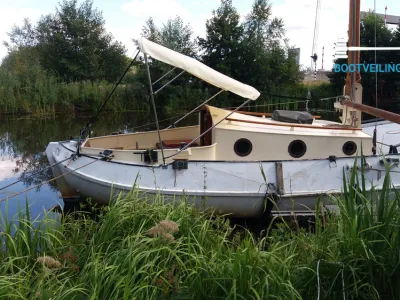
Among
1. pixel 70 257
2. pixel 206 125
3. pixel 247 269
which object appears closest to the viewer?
pixel 247 269

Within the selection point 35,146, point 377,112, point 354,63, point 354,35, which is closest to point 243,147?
point 377,112

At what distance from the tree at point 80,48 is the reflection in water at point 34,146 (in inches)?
290

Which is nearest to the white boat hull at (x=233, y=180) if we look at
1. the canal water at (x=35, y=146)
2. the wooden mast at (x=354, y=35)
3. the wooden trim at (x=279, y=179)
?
the wooden trim at (x=279, y=179)

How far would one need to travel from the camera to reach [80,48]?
30.5m

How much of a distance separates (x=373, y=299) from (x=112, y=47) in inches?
1246

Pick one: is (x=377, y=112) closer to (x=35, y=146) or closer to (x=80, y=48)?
(x=35, y=146)

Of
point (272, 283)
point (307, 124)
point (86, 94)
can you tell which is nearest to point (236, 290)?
point (272, 283)

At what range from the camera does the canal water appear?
8236mm

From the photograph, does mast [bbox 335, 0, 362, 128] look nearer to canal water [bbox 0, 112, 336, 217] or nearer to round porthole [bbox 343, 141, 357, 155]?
round porthole [bbox 343, 141, 357, 155]

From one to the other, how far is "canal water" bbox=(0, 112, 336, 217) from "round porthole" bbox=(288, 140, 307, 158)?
3.13 meters

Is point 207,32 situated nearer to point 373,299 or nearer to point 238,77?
point 238,77

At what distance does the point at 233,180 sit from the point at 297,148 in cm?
150

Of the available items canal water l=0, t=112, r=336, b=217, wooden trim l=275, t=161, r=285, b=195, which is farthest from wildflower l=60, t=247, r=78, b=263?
wooden trim l=275, t=161, r=285, b=195

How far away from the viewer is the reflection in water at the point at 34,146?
8508 mm
